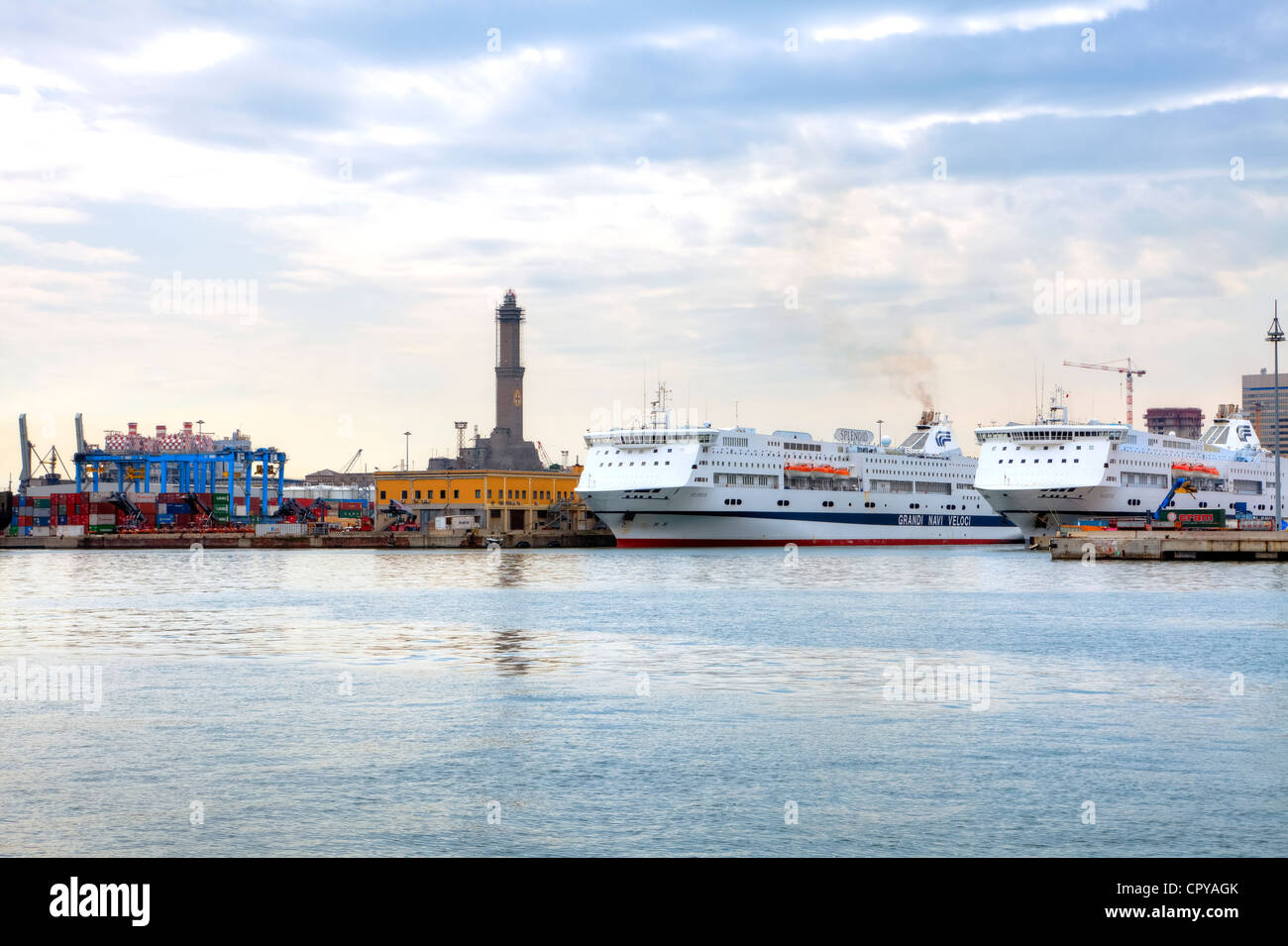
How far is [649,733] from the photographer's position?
69.0 ft

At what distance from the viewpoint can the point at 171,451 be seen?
15150 centimetres

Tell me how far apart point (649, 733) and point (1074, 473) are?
293ft

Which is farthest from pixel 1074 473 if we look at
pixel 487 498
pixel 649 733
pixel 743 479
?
pixel 649 733

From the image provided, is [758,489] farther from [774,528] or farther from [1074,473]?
[1074,473]

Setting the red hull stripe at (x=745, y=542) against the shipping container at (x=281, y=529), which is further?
the shipping container at (x=281, y=529)

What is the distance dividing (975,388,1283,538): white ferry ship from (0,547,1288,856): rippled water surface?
5889cm

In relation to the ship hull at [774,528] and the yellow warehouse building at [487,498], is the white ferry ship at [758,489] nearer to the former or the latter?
the ship hull at [774,528]

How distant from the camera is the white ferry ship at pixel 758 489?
106 meters

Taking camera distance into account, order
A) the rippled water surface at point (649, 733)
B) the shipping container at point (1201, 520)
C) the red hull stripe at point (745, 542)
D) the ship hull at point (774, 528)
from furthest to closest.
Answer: the red hull stripe at point (745, 542)
the ship hull at point (774, 528)
the shipping container at point (1201, 520)
the rippled water surface at point (649, 733)

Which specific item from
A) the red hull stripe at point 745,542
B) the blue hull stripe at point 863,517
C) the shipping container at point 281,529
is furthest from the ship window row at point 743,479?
the shipping container at point 281,529

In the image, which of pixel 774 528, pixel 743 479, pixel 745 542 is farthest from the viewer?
pixel 774 528

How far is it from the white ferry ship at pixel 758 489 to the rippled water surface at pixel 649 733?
5877 centimetres

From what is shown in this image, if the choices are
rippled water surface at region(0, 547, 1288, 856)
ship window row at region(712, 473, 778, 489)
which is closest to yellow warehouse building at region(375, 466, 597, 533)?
ship window row at region(712, 473, 778, 489)
